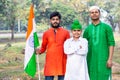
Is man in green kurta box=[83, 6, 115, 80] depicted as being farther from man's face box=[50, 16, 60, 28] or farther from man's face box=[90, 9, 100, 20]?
man's face box=[50, 16, 60, 28]

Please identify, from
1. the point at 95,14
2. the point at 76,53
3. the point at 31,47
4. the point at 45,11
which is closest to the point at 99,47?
the point at 76,53

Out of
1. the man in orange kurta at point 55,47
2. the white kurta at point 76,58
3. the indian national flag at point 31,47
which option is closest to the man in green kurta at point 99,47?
the white kurta at point 76,58

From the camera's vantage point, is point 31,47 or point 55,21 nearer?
point 55,21

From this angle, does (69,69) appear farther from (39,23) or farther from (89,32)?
(39,23)

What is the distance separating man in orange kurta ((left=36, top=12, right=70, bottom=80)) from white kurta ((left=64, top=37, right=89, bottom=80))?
0.15 metres

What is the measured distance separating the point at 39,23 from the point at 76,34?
18.8 metres

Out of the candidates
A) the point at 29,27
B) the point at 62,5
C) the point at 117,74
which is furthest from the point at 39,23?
the point at 29,27

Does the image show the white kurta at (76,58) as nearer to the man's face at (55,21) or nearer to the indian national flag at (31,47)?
the man's face at (55,21)

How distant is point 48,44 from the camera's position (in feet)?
13.0

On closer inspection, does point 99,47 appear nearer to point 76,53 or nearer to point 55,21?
point 76,53

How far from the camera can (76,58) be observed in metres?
3.74

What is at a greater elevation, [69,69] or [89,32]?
[89,32]

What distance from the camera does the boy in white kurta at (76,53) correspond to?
3.72 m

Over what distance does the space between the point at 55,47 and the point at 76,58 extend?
0.33 meters
